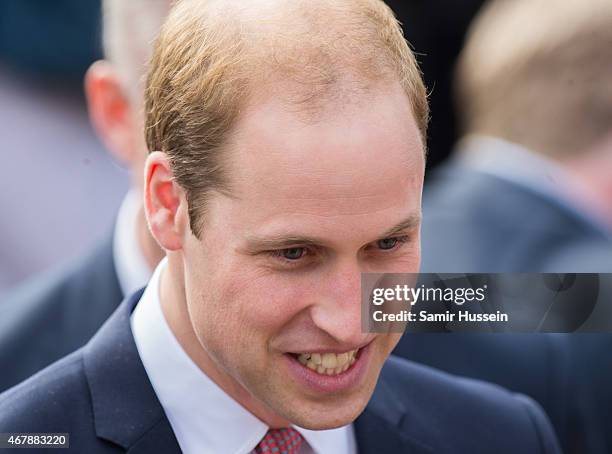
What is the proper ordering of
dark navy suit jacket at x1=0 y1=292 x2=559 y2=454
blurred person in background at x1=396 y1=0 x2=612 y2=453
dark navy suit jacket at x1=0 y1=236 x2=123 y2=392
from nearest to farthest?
dark navy suit jacket at x1=0 y1=292 x2=559 y2=454, dark navy suit jacket at x1=0 y1=236 x2=123 y2=392, blurred person in background at x1=396 y1=0 x2=612 y2=453

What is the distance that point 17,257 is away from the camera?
236cm

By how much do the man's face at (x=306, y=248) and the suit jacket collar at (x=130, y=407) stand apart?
10 centimetres

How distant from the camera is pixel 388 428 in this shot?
1.33 meters

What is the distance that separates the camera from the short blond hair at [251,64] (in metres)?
1.08

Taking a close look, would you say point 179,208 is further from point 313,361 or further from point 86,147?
point 86,147

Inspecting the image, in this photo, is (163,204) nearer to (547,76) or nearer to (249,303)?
(249,303)

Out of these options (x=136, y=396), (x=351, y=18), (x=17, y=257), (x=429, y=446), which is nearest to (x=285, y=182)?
(x=351, y=18)

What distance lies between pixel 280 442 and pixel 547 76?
81 cm

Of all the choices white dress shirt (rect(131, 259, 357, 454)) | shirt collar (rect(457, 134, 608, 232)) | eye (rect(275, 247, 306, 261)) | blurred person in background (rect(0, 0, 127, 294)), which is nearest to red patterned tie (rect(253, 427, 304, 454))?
white dress shirt (rect(131, 259, 357, 454))

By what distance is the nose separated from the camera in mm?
1122

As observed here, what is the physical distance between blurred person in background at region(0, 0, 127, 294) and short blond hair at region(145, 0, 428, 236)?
1143 millimetres

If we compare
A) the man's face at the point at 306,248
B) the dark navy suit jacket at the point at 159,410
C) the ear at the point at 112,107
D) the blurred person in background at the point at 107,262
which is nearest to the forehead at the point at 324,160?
the man's face at the point at 306,248

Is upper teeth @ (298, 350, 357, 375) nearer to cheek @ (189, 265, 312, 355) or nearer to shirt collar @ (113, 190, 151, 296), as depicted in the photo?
cheek @ (189, 265, 312, 355)

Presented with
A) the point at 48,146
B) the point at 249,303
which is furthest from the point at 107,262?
the point at 48,146
